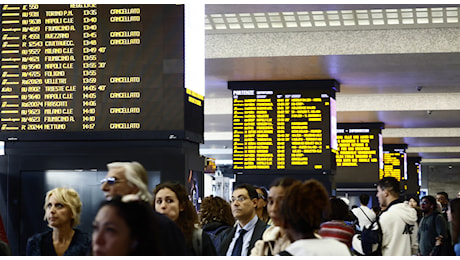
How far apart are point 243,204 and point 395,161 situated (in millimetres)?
24479

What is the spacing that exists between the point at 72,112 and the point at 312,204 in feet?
12.1

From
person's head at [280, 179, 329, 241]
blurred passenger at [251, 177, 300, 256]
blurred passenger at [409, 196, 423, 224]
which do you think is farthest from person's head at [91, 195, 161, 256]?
blurred passenger at [409, 196, 423, 224]

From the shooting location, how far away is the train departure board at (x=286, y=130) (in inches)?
544

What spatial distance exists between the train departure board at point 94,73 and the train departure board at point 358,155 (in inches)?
566

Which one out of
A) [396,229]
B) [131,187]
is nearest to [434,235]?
[396,229]

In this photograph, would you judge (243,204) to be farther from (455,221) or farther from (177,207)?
(455,221)

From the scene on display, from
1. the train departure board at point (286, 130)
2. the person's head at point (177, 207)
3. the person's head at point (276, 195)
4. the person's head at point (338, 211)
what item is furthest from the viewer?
the train departure board at point (286, 130)

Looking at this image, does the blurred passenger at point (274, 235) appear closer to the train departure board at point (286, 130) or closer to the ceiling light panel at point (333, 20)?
the ceiling light panel at point (333, 20)

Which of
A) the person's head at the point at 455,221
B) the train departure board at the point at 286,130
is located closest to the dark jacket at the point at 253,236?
the person's head at the point at 455,221

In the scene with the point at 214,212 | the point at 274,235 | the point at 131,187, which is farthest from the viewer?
the point at 214,212

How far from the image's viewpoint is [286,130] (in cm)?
1395

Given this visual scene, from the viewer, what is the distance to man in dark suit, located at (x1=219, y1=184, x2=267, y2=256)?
16.4 ft

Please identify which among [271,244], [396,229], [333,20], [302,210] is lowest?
[396,229]

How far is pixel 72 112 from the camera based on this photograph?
6.32 meters
